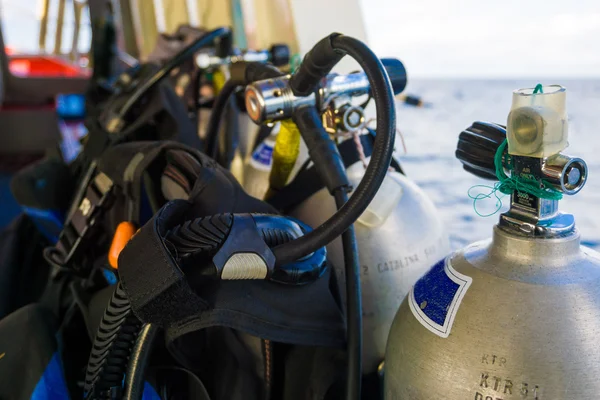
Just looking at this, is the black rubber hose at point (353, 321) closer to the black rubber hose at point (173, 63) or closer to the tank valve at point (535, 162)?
the tank valve at point (535, 162)

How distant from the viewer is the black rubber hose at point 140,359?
23.2 inches

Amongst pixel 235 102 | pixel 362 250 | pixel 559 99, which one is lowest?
pixel 362 250

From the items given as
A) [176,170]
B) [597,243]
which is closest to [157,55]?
[176,170]

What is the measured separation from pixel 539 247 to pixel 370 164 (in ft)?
0.53

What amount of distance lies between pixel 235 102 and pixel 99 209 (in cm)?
46

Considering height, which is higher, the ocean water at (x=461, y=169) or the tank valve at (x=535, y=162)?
the tank valve at (x=535, y=162)

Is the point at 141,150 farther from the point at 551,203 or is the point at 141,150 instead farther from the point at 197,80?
the point at 197,80

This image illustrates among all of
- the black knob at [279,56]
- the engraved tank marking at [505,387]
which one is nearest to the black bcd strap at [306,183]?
the engraved tank marking at [505,387]

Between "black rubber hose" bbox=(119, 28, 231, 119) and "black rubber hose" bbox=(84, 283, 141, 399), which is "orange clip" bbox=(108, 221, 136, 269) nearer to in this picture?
"black rubber hose" bbox=(84, 283, 141, 399)

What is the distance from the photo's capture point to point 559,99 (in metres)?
0.49

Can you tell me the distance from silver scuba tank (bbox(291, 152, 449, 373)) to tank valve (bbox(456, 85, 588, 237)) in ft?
0.72

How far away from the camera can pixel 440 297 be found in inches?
20.8

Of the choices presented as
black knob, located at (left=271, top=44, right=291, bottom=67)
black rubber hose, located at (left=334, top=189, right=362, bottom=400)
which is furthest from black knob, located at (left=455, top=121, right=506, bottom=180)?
black knob, located at (left=271, top=44, right=291, bottom=67)

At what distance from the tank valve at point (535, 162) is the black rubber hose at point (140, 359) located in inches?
14.1
